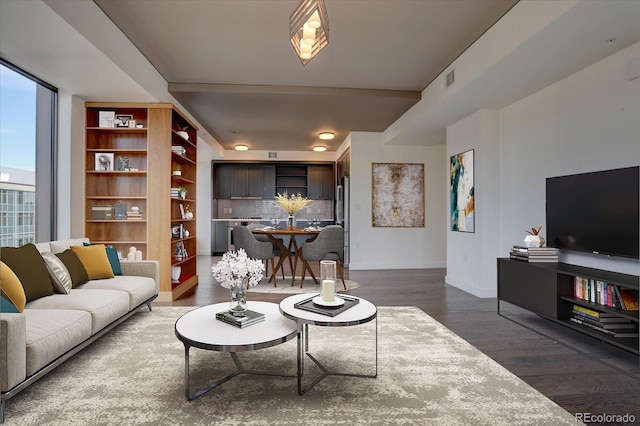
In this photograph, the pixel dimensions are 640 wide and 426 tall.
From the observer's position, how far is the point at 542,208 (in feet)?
13.1

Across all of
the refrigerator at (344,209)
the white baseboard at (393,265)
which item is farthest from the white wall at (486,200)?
the refrigerator at (344,209)

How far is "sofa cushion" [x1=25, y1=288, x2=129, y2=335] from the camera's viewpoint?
2596 mm

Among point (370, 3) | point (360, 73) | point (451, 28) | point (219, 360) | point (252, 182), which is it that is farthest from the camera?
point (252, 182)

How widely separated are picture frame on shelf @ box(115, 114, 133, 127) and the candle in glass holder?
3557mm

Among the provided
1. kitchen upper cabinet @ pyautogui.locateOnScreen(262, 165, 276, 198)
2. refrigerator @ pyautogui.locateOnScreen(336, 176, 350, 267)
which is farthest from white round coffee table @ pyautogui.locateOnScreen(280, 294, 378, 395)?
kitchen upper cabinet @ pyautogui.locateOnScreen(262, 165, 276, 198)

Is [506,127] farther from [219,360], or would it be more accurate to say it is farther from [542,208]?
[219,360]

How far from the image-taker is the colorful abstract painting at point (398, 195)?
23.7 feet

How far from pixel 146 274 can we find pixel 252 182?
5817 millimetres

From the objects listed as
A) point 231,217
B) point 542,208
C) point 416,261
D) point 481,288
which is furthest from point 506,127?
point 231,217

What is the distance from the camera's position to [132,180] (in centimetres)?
467

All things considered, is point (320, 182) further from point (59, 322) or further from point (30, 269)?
point (59, 322)

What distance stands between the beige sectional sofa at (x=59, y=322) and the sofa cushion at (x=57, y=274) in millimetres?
55

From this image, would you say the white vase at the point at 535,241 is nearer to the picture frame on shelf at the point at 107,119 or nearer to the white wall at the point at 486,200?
the white wall at the point at 486,200

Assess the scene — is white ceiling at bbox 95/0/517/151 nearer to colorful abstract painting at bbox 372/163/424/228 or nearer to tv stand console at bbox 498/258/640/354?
colorful abstract painting at bbox 372/163/424/228
